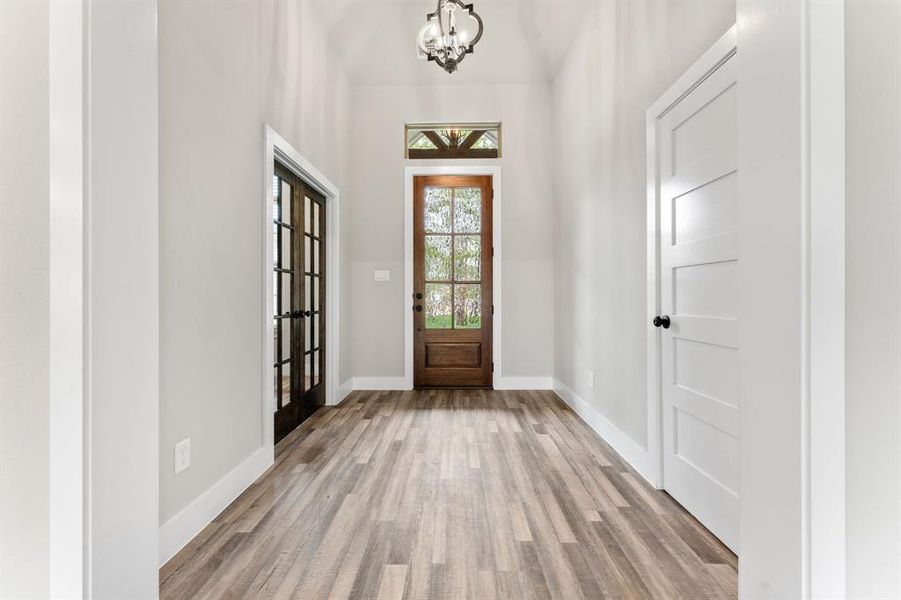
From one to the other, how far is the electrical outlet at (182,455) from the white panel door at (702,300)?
6.80 ft

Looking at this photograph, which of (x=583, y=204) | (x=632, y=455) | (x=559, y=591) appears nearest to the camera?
(x=559, y=591)

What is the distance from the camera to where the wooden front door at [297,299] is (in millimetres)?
2758

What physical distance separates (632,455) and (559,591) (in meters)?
1.24

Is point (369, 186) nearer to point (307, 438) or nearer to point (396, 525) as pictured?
point (307, 438)

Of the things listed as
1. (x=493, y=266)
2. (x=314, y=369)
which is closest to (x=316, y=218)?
(x=314, y=369)

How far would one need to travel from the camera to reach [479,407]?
147 inches

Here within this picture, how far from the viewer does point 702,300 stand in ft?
5.83

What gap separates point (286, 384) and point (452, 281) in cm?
207

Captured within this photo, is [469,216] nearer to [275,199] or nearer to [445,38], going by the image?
[445,38]

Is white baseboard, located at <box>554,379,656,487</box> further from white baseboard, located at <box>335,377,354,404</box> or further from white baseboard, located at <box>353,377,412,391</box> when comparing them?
white baseboard, located at <box>335,377,354,404</box>

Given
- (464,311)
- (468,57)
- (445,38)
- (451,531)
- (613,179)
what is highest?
(468,57)
